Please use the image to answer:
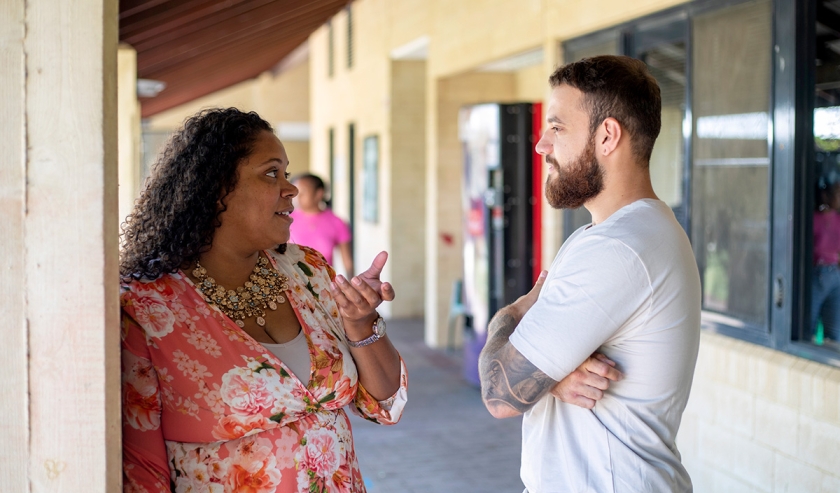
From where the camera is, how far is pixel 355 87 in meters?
12.7

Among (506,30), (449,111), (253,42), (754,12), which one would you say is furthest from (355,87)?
(754,12)

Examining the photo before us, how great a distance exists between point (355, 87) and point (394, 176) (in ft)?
8.26

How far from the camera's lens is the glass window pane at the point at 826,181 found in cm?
327

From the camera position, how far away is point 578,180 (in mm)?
1818

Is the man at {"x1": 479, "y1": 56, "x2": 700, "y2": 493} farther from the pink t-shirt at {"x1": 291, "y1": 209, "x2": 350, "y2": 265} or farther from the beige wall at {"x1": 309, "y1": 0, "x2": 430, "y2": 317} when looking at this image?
the beige wall at {"x1": 309, "y1": 0, "x2": 430, "y2": 317}

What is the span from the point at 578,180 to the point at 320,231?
17.0 feet

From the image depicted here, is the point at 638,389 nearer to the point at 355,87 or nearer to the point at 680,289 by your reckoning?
the point at 680,289

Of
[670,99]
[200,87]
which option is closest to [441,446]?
[670,99]

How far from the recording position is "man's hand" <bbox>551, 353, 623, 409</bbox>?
5.28 ft

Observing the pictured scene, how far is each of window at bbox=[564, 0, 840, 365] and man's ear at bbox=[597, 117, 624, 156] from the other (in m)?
1.96

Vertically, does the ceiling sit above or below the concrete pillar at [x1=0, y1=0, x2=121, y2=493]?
above

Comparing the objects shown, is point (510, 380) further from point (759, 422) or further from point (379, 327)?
point (759, 422)

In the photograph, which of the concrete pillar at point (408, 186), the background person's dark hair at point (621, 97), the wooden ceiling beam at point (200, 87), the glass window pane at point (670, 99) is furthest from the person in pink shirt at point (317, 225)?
the wooden ceiling beam at point (200, 87)

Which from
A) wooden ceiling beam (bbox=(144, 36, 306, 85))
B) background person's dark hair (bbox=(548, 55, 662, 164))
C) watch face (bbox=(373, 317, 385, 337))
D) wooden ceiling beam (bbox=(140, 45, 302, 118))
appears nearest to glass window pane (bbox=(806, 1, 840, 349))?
background person's dark hair (bbox=(548, 55, 662, 164))
